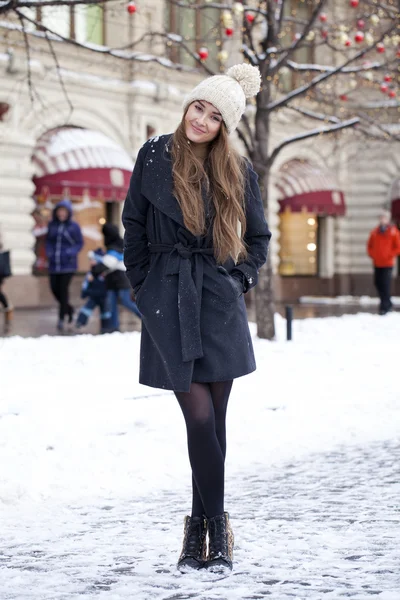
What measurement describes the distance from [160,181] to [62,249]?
38.5 ft

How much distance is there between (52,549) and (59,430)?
224 cm

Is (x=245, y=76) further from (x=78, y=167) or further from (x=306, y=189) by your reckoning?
(x=306, y=189)

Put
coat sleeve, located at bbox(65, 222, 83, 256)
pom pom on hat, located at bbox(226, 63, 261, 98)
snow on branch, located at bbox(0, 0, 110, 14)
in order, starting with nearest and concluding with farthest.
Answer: pom pom on hat, located at bbox(226, 63, 261, 98), snow on branch, located at bbox(0, 0, 110, 14), coat sleeve, located at bbox(65, 222, 83, 256)

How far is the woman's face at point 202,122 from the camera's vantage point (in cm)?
422

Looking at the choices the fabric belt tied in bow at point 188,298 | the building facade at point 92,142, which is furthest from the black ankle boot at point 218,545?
the building facade at point 92,142

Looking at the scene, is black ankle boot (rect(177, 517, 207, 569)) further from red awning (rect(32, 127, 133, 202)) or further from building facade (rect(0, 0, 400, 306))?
red awning (rect(32, 127, 133, 202))

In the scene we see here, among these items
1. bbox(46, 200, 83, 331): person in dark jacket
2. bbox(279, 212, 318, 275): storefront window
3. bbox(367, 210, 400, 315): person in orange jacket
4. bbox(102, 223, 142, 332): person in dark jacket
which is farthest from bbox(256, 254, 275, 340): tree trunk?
bbox(279, 212, 318, 275): storefront window

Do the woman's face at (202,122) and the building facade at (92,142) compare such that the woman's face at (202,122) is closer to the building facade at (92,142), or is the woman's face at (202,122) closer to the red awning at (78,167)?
the building facade at (92,142)

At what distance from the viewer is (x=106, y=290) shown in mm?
14398

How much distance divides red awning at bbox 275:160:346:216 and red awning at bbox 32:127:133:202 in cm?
644

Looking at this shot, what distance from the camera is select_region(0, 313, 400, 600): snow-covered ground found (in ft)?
13.3

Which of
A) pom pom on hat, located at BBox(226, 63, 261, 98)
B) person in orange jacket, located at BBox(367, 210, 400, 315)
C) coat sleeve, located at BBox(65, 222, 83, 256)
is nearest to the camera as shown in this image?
pom pom on hat, located at BBox(226, 63, 261, 98)

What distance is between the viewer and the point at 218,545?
412cm

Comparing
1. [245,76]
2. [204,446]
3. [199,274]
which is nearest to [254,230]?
[199,274]
